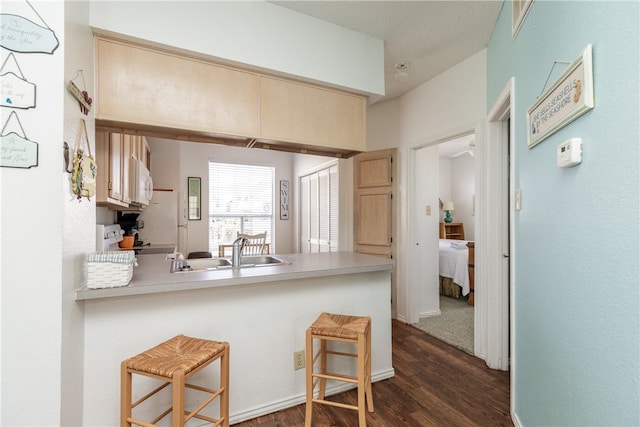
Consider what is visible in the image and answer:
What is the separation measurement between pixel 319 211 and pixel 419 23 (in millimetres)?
3164

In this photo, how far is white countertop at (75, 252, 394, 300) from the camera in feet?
4.66

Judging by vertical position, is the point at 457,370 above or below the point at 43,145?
below

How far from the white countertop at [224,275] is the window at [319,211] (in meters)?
2.22

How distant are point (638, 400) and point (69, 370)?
200cm

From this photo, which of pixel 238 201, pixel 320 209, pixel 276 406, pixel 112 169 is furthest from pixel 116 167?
pixel 238 201

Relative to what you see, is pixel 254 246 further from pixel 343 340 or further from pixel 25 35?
pixel 25 35

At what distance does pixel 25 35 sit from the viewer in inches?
44.6

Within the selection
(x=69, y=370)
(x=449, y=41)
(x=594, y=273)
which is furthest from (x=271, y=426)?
(x=449, y=41)

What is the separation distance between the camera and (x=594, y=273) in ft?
3.16

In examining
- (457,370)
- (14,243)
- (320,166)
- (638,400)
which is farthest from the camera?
(320,166)

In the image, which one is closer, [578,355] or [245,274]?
[578,355]

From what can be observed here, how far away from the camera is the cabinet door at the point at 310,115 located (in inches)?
80.2

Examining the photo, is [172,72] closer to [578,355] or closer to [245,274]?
[245,274]

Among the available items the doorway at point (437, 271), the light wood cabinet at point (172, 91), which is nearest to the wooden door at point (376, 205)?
the doorway at point (437, 271)
